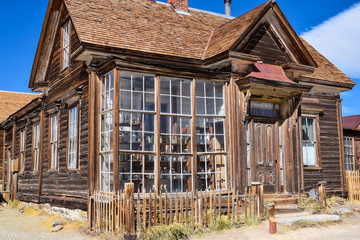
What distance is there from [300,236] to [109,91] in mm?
5710

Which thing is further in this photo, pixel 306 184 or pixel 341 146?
pixel 341 146

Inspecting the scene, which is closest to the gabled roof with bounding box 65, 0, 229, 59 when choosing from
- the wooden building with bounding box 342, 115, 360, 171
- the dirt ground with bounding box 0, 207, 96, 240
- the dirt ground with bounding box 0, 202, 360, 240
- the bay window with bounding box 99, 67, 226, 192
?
the bay window with bounding box 99, 67, 226, 192

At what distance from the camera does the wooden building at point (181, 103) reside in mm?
10391

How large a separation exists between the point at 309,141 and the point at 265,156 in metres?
3.12

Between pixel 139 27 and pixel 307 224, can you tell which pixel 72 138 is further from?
pixel 307 224

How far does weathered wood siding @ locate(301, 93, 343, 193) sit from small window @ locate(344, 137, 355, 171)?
81.8 inches

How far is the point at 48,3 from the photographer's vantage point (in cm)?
1403

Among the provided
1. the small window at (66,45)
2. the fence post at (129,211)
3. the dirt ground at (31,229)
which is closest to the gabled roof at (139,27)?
the small window at (66,45)

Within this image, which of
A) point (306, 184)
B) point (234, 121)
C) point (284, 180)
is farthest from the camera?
point (306, 184)

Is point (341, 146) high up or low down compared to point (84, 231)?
up

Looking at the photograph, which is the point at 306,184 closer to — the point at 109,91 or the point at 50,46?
the point at 109,91

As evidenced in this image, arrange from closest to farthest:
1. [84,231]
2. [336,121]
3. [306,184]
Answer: [84,231]
[306,184]
[336,121]

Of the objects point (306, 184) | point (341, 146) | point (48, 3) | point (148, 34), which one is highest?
point (48, 3)

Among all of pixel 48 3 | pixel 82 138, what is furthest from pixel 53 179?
pixel 48 3
